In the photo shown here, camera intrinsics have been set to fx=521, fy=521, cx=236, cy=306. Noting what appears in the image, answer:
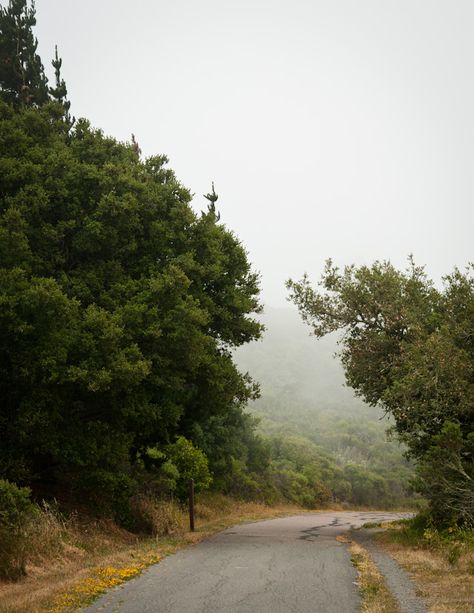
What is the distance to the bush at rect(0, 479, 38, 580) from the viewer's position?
32.9 ft

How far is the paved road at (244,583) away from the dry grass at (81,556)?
1.55 ft

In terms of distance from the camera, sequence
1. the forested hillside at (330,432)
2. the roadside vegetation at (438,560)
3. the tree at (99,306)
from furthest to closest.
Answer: the forested hillside at (330,432) → the tree at (99,306) → the roadside vegetation at (438,560)

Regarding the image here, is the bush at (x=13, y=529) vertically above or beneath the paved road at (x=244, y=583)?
above

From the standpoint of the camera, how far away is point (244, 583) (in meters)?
10.0

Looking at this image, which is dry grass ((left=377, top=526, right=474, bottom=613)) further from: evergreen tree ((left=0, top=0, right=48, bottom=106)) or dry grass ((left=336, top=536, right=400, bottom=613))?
evergreen tree ((left=0, top=0, right=48, bottom=106))

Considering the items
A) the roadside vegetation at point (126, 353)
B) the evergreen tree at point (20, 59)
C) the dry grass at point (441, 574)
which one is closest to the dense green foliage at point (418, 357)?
the roadside vegetation at point (126, 353)

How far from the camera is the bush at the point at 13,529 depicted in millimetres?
10031

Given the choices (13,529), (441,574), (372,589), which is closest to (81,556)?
(13,529)

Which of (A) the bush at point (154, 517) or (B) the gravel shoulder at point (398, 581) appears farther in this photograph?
(A) the bush at point (154, 517)

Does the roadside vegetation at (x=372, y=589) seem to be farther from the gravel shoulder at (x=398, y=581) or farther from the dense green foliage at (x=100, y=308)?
the dense green foliage at (x=100, y=308)

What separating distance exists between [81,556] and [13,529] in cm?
269

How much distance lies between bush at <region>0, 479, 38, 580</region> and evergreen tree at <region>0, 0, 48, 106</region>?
19.5 m

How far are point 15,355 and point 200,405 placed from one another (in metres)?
8.65

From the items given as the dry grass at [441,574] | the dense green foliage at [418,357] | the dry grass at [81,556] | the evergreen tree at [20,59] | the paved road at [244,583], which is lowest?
the dry grass at [441,574]
